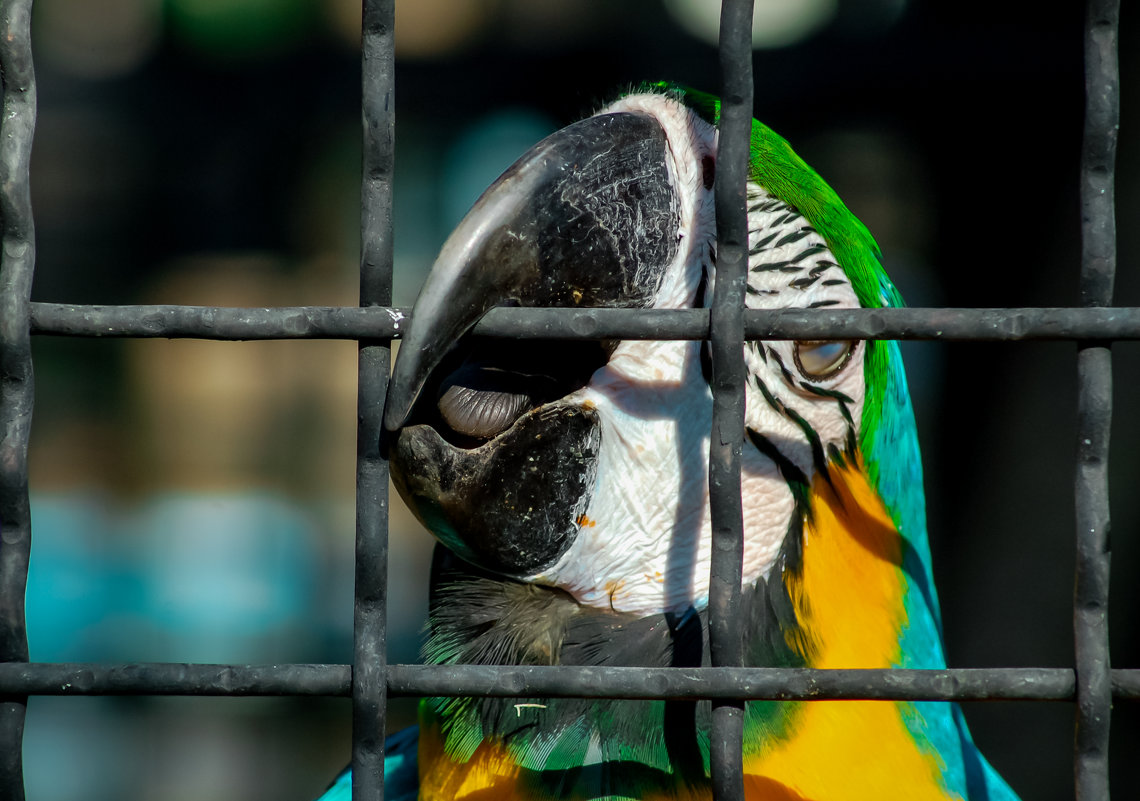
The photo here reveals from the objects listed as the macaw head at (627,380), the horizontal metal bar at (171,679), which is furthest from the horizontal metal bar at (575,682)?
the macaw head at (627,380)

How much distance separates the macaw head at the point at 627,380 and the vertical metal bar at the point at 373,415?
4 cm

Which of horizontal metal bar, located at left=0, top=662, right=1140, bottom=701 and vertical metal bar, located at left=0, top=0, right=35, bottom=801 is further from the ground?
vertical metal bar, located at left=0, top=0, right=35, bottom=801

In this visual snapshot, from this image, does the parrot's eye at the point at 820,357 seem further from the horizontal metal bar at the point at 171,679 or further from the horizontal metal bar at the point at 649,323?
the horizontal metal bar at the point at 171,679

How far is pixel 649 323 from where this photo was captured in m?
0.68

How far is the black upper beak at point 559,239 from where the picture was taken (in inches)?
26.5

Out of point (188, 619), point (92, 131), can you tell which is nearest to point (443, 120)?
point (92, 131)

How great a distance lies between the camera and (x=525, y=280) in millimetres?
731

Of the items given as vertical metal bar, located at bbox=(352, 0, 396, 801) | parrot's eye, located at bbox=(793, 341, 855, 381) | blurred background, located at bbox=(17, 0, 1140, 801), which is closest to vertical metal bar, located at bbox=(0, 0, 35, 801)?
vertical metal bar, located at bbox=(352, 0, 396, 801)

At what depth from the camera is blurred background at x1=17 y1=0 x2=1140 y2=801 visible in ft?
8.87

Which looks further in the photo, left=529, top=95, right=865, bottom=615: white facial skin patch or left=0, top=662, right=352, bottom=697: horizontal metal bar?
left=529, top=95, right=865, bottom=615: white facial skin patch

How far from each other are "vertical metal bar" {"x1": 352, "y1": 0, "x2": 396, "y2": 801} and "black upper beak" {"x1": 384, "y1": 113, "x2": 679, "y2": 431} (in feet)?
0.10

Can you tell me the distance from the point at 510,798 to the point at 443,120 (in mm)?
2583

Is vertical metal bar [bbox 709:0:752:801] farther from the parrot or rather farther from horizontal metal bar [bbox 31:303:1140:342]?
the parrot

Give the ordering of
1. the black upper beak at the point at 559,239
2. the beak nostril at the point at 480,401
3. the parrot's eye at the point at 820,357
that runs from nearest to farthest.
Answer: the black upper beak at the point at 559,239
the beak nostril at the point at 480,401
the parrot's eye at the point at 820,357
